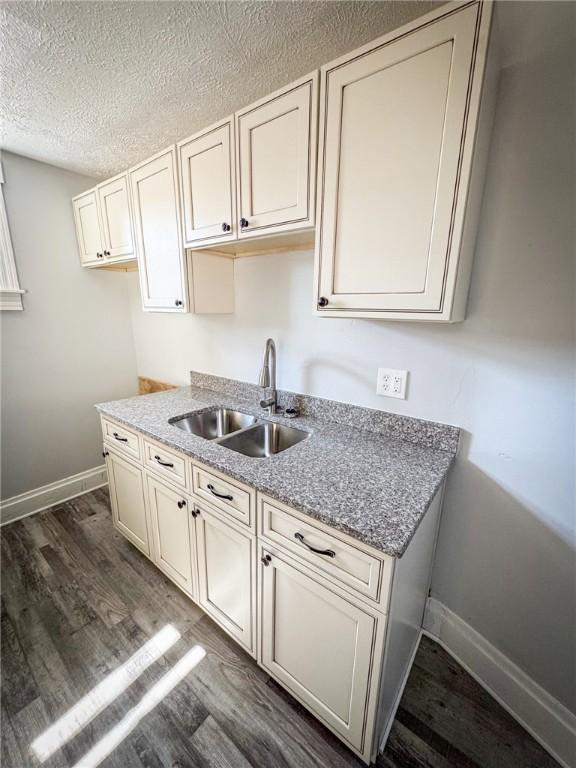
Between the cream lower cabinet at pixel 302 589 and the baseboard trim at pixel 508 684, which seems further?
the baseboard trim at pixel 508 684

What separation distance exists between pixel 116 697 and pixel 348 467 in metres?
1.29

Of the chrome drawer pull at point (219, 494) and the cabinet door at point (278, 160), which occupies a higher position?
the cabinet door at point (278, 160)

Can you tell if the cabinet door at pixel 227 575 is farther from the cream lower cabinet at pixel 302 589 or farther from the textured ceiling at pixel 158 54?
the textured ceiling at pixel 158 54

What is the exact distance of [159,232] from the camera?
5.63 feet

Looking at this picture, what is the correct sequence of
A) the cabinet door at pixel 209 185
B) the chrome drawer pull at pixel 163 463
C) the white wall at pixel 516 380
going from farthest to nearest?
the chrome drawer pull at pixel 163 463, the cabinet door at pixel 209 185, the white wall at pixel 516 380

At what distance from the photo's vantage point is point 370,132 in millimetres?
977

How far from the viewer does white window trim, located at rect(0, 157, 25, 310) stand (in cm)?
198

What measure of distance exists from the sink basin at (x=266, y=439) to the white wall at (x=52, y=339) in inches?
67.9

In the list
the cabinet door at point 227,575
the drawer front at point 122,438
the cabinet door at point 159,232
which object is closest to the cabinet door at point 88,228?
the cabinet door at point 159,232

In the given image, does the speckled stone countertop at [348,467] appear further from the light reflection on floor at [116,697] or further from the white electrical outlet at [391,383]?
the light reflection on floor at [116,697]

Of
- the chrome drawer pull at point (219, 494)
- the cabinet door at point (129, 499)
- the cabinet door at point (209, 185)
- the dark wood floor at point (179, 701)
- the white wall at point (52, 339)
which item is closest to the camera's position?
the dark wood floor at point (179, 701)

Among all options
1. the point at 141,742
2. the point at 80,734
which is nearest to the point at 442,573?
the point at 141,742

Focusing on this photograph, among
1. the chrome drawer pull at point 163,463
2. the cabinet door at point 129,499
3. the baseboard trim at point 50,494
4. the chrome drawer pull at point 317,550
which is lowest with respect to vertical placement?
the baseboard trim at point 50,494

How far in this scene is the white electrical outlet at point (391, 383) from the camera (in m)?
1.35
